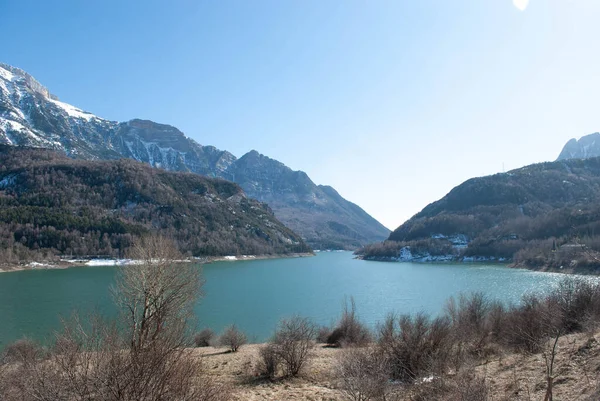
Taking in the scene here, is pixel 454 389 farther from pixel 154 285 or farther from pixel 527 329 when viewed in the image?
pixel 154 285

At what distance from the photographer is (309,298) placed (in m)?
61.9

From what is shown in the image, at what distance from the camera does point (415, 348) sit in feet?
51.7

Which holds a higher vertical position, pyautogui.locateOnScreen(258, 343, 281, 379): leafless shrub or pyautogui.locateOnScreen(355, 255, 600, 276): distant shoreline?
pyautogui.locateOnScreen(258, 343, 281, 379): leafless shrub

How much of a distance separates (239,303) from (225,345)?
30.7 metres

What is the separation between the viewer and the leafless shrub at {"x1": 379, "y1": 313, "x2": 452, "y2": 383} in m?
15.0

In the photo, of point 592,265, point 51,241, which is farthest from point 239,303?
point 51,241

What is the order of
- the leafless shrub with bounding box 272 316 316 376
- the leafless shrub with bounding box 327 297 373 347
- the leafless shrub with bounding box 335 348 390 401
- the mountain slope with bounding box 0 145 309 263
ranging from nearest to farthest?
the leafless shrub with bounding box 335 348 390 401
the leafless shrub with bounding box 272 316 316 376
the leafless shrub with bounding box 327 297 373 347
the mountain slope with bounding box 0 145 309 263

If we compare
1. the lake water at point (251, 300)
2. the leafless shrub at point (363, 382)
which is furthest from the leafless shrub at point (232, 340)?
the leafless shrub at point (363, 382)

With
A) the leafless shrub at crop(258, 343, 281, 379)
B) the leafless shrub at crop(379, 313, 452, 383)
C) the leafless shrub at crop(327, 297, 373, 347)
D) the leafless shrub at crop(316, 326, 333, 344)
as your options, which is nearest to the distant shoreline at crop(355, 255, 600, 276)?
the leafless shrub at crop(316, 326, 333, 344)

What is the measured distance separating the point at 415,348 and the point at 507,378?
3.51m

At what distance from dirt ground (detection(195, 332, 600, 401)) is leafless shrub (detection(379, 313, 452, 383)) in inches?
63.5

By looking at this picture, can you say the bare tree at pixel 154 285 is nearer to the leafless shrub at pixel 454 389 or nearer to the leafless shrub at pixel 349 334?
the leafless shrub at pixel 454 389

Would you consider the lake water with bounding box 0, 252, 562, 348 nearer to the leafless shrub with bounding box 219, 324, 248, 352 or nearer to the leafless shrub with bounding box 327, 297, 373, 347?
the leafless shrub with bounding box 219, 324, 248, 352

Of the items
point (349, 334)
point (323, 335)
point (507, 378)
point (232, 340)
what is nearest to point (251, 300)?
point (323, 335)
